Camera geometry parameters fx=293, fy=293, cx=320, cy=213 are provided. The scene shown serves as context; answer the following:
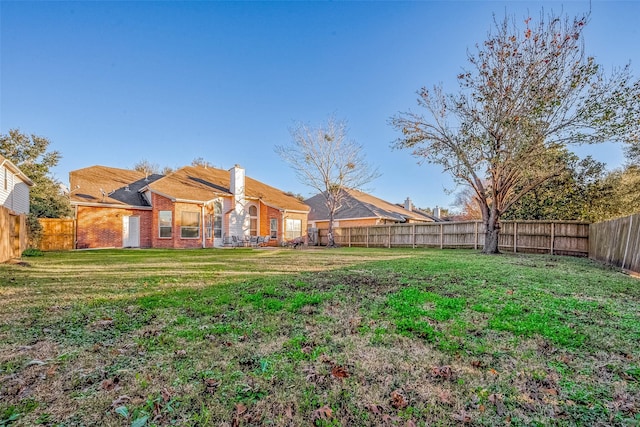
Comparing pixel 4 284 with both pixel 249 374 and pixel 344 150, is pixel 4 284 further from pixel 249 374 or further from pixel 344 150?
pixel 344 150

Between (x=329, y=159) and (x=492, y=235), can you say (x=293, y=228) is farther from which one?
(x=492, y=235)

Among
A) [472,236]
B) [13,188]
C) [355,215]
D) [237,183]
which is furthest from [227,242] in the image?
[472,236]

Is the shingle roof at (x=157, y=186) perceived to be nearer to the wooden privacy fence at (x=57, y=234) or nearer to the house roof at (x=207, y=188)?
the house roof at (x=207, y=188)

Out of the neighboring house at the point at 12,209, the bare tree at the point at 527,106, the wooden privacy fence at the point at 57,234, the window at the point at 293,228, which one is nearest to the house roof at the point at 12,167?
the neighboring house at the point at 12,209

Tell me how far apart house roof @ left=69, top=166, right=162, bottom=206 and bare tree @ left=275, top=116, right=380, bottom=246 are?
1033 cm

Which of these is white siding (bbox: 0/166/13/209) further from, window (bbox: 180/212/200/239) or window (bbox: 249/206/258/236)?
window (bbox: 249/206/258/236)

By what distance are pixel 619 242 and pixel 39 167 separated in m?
29.8

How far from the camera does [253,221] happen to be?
22.0 m

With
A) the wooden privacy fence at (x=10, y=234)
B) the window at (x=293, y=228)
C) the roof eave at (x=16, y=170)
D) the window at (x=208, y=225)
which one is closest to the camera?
the wooden privacy fence at (x=10, y=234)

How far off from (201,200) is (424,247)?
14452mm

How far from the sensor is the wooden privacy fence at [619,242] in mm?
7415

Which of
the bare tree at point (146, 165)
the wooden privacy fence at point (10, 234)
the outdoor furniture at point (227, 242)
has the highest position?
the bare tree at point (146, 165)

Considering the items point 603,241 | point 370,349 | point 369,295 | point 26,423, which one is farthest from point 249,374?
point 603,241

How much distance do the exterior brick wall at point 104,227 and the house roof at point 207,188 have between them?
2.14 meters
